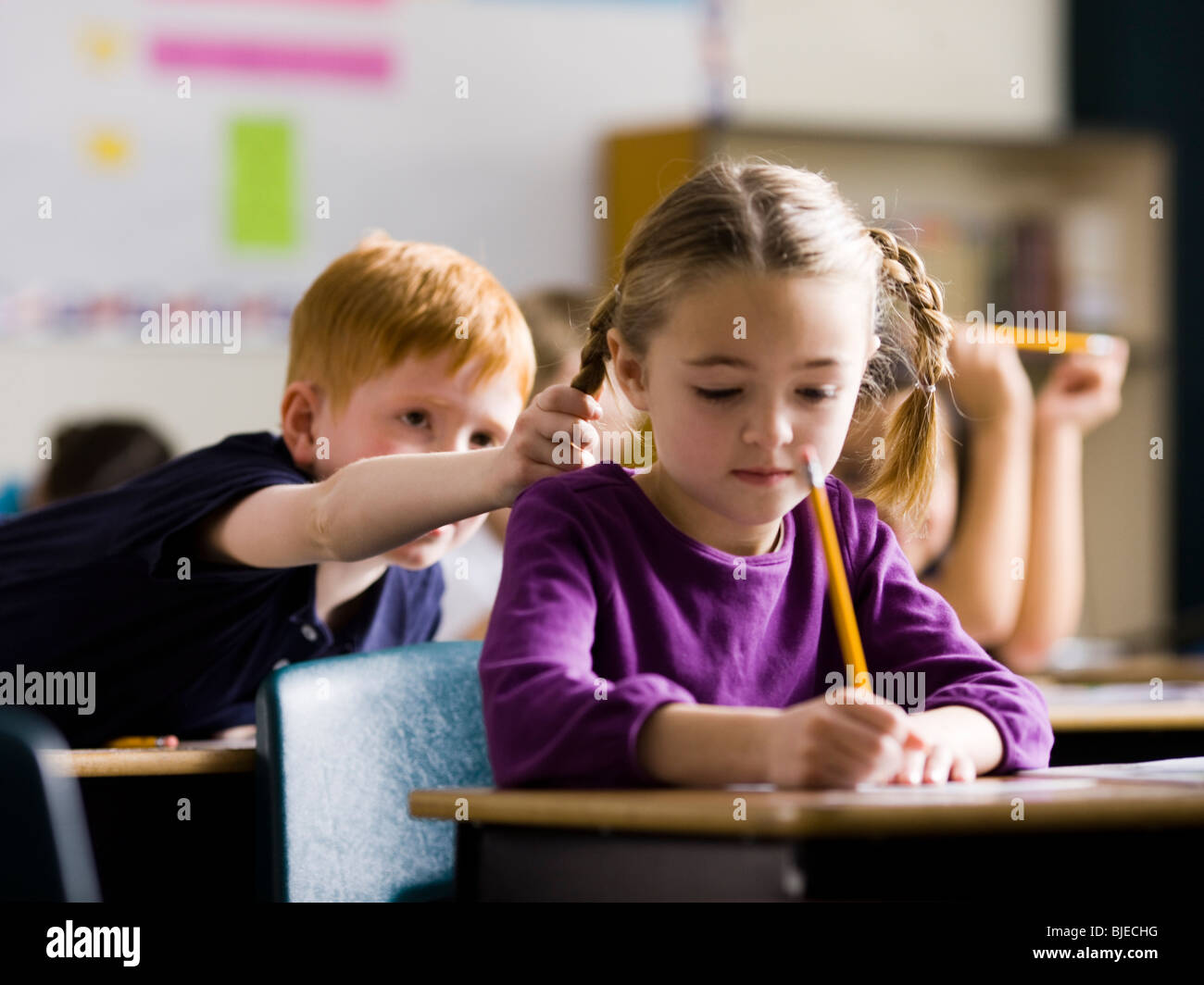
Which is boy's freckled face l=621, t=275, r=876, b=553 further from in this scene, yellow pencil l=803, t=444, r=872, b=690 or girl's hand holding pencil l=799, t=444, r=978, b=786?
girl's hand holding pencil l=799, t=444, r=978, b=786

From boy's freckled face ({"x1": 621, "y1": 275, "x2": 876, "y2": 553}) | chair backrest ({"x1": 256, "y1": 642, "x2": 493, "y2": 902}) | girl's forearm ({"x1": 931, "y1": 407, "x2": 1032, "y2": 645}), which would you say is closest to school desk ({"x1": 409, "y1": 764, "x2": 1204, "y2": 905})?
boy's freckled face ({"x1": 621, "y1": 275, "x2": 876, "y2": 553})

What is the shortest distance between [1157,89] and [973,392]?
2894 mm

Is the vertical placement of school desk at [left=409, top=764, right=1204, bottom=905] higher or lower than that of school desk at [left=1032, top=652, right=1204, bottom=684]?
higher

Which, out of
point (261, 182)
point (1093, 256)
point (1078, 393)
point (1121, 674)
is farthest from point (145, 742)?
point (1093, 256)

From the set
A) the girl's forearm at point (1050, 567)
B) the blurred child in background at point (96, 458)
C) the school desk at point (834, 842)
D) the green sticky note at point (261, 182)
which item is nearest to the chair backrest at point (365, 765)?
the school desk at point (834, 842)

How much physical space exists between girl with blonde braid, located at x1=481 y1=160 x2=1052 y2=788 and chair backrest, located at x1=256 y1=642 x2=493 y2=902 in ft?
1.08

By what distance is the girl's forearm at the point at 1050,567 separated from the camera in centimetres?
250

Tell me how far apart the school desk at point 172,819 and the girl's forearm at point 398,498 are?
8.3 inches

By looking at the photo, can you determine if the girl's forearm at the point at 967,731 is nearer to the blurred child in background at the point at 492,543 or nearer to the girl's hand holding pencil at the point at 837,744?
the girl's hand holding pencil at the point at 837,744

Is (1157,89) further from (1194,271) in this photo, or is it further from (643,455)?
(643,455)

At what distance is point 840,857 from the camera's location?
863mm

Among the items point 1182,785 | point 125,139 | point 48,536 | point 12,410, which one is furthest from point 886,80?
point 1182,785

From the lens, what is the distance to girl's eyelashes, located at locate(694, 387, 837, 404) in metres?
1.13

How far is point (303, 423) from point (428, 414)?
171 mm
